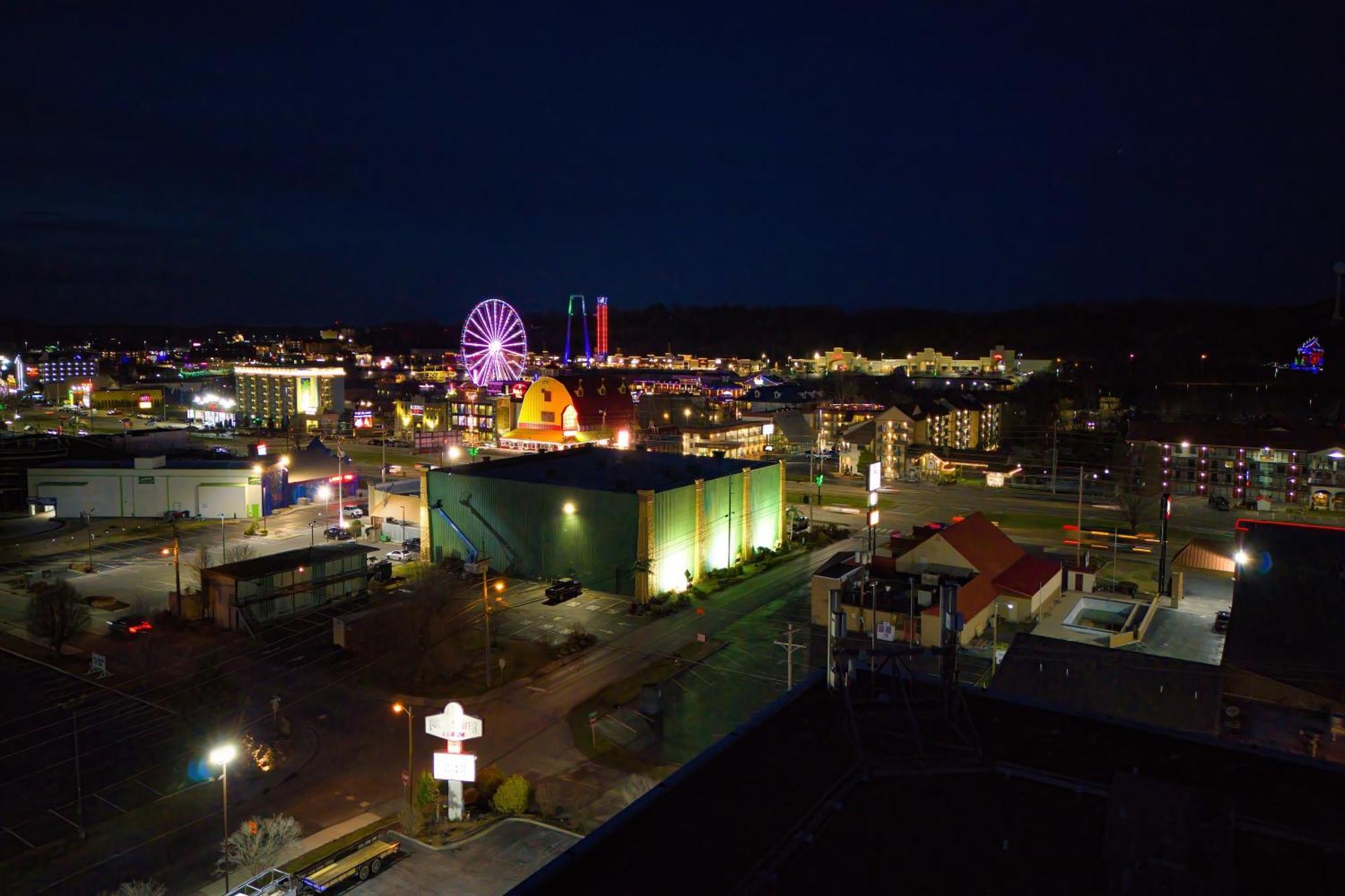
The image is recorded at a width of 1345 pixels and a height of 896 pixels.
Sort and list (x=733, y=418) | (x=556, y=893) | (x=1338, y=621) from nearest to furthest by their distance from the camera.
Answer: (x=556, y=893) < (x=1338, y=621) < (x=733, y=418)

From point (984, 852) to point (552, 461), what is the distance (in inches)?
817

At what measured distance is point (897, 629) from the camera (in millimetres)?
16281

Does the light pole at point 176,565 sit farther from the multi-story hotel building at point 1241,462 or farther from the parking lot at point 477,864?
the multi-story hotel building at point 1241,462

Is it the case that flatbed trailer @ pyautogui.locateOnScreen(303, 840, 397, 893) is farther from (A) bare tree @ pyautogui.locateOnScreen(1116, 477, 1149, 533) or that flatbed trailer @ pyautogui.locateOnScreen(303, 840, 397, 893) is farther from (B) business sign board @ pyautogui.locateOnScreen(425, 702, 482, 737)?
(A) bare tree @ pyautogui.locateOnScreen(1116, 477, 1149, 533)

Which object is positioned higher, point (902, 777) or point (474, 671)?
point (902, 777)

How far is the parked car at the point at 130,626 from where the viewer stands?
→ 16609 mm

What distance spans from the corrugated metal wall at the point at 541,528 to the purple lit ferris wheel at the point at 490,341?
34.9 metres

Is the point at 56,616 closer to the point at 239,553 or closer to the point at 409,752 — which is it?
the point at 239,553

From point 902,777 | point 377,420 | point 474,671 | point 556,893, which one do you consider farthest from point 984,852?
point 377,420

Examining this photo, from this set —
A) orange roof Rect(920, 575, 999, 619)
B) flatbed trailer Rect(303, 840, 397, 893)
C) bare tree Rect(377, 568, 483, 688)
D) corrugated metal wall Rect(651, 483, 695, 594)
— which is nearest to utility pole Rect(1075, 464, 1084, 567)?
orange roof Rect(920, 575, 999, 619)

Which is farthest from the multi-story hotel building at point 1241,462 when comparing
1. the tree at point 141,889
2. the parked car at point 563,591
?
the tree at point 141,889

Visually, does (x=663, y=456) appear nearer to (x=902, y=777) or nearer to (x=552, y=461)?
(x=552, y=461)

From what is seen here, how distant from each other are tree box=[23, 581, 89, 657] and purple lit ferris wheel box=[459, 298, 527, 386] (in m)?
40.5

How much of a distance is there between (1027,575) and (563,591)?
1047 centimetres
